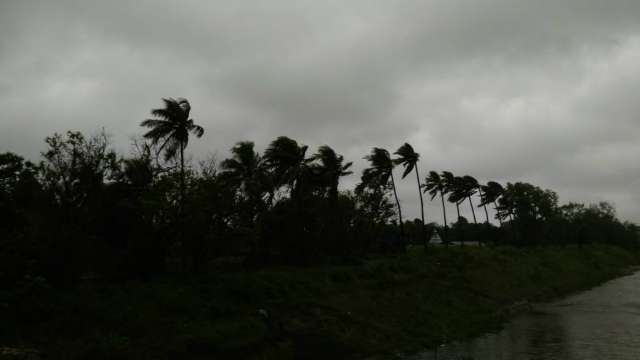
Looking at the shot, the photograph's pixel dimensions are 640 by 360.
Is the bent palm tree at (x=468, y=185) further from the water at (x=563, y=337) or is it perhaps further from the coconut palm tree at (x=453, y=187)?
the water at (x=563, y=337)

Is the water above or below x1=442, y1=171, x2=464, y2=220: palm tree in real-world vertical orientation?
below

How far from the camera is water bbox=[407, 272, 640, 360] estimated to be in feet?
86.0

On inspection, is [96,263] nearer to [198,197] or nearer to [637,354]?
[198,197]

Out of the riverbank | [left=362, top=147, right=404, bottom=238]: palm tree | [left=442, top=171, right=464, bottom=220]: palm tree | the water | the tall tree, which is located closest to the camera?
the riverbank

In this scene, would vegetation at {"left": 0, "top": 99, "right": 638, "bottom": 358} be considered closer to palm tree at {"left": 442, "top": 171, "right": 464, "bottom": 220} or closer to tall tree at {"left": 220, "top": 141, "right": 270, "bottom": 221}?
tall tree at {"left": 220, "top": 141, "right": 270, "bottom": 221}

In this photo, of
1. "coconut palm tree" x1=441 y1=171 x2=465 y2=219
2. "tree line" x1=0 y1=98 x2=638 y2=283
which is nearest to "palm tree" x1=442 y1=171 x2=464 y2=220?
"coconut palm tree" x1=441 y1=171 x2=465 y2=219

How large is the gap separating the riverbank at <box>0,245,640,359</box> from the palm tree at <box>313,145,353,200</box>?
48.7 feet

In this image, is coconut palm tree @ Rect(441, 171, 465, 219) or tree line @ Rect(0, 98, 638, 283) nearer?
tree line @ Rect(0, 98, 638, 283)

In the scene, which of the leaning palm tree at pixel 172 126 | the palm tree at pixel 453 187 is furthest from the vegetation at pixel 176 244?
the palm tree at pixel 453 187

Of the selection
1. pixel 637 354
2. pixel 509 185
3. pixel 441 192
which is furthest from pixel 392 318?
pixel 509 185

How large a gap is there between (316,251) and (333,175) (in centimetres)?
912

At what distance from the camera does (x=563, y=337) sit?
101ft

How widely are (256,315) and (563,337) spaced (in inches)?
653

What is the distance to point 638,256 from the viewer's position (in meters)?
132
